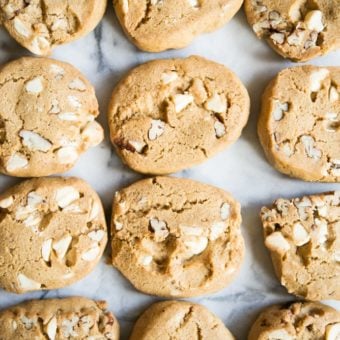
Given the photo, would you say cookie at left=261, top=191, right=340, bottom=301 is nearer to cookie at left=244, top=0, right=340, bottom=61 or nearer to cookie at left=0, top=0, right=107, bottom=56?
cookie at left=244, top=0, right=340, bottom=61

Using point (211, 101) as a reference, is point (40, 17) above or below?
above

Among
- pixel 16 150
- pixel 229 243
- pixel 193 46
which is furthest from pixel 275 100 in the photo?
pixel 16 150

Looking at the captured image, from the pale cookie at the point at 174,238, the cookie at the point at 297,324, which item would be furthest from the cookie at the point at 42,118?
the cookie at the point at 297,324

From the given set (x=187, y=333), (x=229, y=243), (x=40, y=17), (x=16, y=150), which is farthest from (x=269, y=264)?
(x=40, y=17)

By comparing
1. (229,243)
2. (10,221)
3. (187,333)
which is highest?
(10,221)

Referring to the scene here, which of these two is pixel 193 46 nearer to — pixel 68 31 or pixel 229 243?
pixel 68 31

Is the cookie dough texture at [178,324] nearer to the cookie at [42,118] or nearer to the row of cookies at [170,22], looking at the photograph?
the cookie at [42,118]

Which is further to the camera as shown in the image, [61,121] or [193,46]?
[193,46]

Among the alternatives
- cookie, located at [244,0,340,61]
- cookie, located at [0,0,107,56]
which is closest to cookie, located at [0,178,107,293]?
cookie, located at [0,0,107,56]
